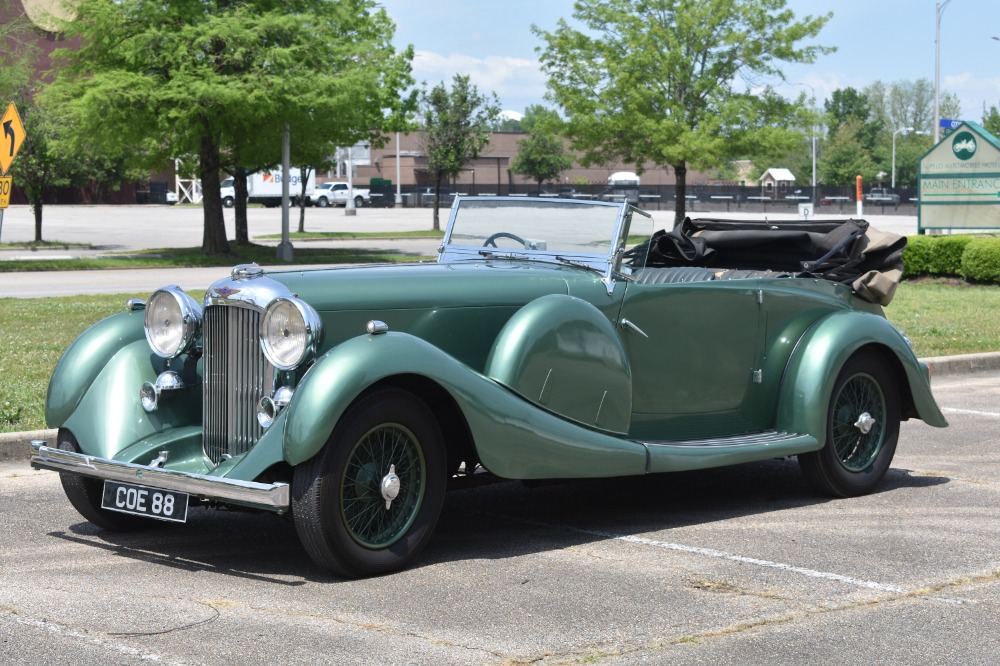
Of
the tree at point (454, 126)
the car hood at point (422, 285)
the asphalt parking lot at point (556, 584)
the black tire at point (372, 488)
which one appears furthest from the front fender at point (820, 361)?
A: the tree at point (454, 126)

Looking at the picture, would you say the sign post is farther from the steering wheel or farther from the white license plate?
the white license plate

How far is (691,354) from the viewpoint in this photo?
22.3 feet

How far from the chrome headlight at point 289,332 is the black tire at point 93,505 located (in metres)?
1.32

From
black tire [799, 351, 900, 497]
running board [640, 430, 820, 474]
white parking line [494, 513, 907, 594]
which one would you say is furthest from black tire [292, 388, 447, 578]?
black tire [799, 351, 900, 497]

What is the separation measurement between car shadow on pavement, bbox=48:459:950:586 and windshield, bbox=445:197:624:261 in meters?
1.27

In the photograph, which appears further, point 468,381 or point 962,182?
point 962,182

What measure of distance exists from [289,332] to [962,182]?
21.7 meters

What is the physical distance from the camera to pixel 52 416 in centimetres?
617

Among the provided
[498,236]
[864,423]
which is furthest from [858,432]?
[498,236]

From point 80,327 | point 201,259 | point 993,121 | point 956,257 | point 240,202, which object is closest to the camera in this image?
point 80,327

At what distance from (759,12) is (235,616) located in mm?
32784

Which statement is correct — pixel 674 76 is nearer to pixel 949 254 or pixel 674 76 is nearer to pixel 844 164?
pixel 949 254

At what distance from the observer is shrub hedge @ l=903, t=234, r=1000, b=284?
69.8 ft

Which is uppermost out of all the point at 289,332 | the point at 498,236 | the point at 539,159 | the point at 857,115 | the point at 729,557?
the point at 857,115
